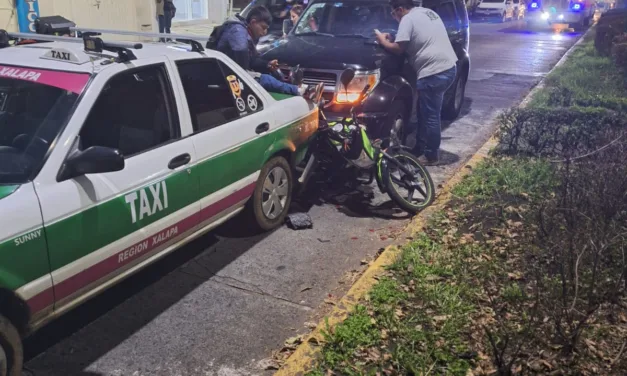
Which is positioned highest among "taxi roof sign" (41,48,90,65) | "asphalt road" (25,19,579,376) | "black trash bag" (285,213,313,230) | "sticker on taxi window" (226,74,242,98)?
"taxi roof sign" (41,48,90,65)

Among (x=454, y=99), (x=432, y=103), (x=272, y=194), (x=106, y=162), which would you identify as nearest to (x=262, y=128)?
(x=272, y=194)

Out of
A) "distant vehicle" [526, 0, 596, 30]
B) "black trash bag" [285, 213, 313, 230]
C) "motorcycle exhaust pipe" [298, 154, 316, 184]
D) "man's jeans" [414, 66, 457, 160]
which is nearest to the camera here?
"black trash bag" [285, 213, 313, 230]

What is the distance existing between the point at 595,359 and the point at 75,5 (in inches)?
619

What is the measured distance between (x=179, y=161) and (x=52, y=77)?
93cm

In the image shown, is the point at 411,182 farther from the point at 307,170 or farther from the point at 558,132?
the point at 558,132

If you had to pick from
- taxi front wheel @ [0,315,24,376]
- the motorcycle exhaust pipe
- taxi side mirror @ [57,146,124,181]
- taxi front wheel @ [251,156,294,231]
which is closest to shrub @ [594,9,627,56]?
the motorcycle exhaust pipe

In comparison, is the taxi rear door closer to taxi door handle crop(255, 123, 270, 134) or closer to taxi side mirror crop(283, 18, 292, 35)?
taxi door handle crop(255, 123, 270, 134)

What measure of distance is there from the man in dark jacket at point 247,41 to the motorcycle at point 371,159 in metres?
0.50

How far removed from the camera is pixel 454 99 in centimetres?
1002

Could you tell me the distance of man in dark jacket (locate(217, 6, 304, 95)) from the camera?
5988 millimetres

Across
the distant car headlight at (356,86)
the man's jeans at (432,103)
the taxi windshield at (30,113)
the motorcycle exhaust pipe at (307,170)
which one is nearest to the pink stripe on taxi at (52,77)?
the taxi windshield at (30,113)

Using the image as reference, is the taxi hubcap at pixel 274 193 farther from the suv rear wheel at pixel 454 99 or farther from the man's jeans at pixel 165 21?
the man's jeans at pixel 165 21

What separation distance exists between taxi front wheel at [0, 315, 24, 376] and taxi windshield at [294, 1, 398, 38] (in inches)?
246

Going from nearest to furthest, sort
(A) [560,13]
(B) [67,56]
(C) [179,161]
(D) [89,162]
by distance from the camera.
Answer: (D) [89,162]
(B) [67,56]
(C) [179,161]
(A) [560,13]
